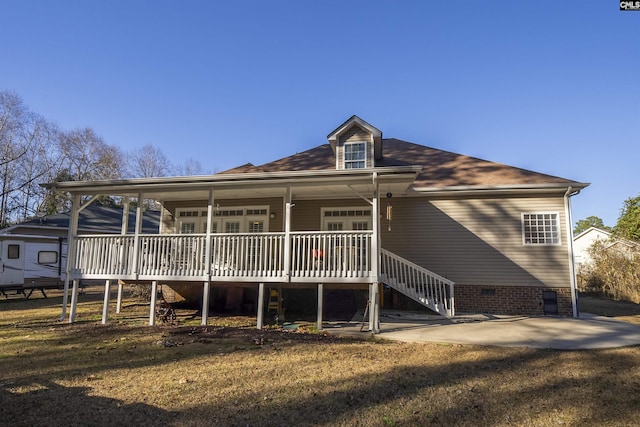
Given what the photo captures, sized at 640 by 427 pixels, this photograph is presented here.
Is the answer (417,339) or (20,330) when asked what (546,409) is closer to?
(417,339)

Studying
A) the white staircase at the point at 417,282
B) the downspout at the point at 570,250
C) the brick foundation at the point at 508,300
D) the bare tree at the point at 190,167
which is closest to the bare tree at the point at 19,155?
the bare tree at the point at 190,167

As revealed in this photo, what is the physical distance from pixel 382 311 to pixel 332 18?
407 inches

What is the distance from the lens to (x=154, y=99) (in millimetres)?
17984

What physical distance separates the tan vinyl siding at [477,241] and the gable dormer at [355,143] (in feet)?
6.30

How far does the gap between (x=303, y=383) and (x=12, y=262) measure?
16.7m

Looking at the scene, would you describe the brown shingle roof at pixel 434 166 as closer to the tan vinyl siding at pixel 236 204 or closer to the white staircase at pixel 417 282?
the tan vinyl siding at pixel 236 204

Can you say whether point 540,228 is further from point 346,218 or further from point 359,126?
point 359,126

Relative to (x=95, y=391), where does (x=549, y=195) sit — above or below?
above

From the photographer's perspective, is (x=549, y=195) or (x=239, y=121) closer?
(x=549, y=195)

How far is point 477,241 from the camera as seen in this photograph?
1122 centimetres

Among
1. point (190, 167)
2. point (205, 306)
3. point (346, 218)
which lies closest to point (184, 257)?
point (205, 306)

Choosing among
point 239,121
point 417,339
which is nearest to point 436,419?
point 417,339

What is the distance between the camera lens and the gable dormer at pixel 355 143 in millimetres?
11922

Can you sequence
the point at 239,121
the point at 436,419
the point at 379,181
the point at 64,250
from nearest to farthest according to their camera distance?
the point at 436,419, the point at 379,181, the point at 64,250, the point at 239,121
